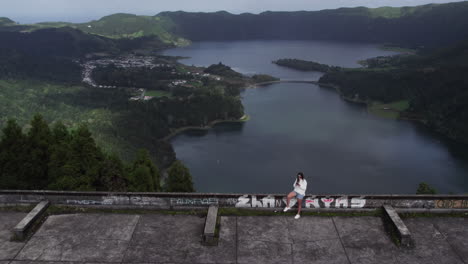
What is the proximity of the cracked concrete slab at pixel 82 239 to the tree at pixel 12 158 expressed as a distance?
22936 mm

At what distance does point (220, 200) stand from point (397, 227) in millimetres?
8637

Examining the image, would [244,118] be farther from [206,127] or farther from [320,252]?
[320,252]

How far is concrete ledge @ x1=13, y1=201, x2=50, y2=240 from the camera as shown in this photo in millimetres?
16903

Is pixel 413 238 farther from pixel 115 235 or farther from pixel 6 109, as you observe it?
pixel 6 109

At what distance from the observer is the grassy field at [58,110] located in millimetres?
124238

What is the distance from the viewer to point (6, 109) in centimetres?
15450

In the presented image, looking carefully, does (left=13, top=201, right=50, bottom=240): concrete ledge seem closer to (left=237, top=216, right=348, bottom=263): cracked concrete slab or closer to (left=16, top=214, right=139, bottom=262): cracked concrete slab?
(left=16, top=214, right=139, bottom=262): cracked concrete slab

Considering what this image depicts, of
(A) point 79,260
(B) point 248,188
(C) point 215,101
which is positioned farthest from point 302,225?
(C) point 215,101

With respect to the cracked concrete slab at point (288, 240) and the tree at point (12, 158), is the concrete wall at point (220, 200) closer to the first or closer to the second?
the cracked concrete slab at point (288, 240)

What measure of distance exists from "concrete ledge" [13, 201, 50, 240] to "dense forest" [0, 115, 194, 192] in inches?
718

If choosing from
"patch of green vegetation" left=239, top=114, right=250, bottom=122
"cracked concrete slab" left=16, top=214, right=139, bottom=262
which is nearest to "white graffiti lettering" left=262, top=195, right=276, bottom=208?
"cracked concrete slab" left=16, top=214, right=139, bottom=262

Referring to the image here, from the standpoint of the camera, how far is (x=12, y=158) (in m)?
38.2

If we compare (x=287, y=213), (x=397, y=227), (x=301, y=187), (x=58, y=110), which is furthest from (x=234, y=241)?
(x=58, y=110)

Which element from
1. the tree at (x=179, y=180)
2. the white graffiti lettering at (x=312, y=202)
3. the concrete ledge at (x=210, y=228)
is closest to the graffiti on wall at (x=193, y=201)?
the concrete ledge at (x=210, y=228)
